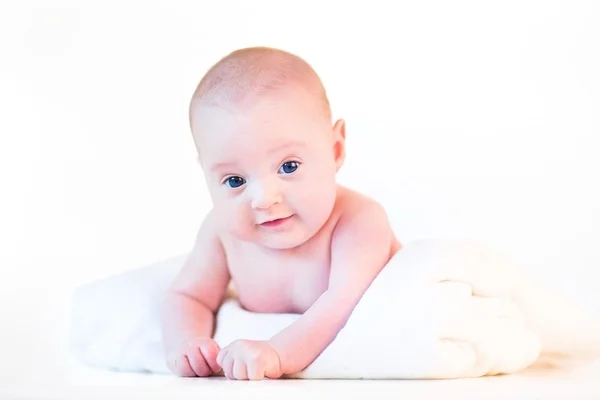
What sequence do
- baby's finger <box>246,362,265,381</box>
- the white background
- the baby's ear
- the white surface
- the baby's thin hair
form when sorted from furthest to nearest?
the white background → the baby's ear → the baby's thin hair → baby's finger <box>246,362,265,381</box> → the white surface

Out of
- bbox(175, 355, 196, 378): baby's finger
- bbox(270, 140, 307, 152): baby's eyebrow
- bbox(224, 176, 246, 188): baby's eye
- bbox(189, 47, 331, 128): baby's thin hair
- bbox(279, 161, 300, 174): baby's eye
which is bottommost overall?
bbox(175, 355, 196, 378): baby's finger

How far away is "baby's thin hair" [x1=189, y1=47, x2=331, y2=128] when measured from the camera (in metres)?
1.37

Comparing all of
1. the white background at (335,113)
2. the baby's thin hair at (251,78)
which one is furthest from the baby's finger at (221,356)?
the white background at (335,113)

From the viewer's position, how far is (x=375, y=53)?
2.68 meters

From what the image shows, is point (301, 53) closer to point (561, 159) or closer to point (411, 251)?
point (561, 159)

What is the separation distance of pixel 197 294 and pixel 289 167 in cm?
38

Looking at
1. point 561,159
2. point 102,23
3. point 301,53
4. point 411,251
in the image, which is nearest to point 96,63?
point 102,23

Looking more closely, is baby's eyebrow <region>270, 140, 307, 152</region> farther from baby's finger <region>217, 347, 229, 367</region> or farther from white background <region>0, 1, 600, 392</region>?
white background <region>0, 1, 600, 392</region>

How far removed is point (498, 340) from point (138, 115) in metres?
1.66

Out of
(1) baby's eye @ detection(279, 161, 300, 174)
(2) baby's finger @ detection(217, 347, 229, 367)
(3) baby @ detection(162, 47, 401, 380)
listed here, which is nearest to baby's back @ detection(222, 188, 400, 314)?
(3) baby @ detection(162, 47, 401, 380)

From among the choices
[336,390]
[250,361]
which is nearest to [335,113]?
[250,361]

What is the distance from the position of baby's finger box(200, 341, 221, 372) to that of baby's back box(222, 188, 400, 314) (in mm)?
204

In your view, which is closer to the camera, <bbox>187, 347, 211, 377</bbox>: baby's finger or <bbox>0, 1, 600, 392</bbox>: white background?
<bbox>187, 347, 211, 377</bbox>: baby's finger

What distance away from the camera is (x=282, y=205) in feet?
4.61
